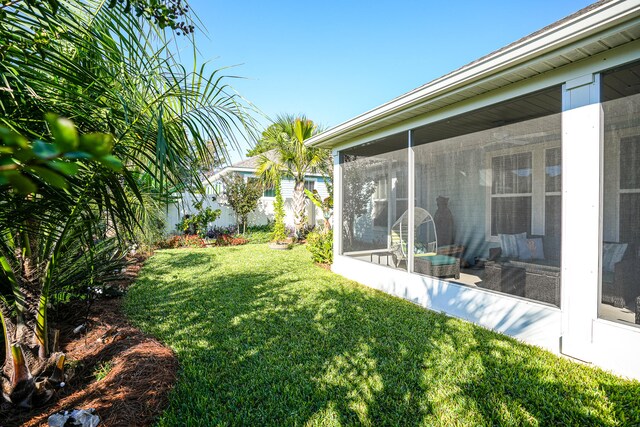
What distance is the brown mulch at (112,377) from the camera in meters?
2.57

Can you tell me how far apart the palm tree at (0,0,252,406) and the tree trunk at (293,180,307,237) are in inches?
436

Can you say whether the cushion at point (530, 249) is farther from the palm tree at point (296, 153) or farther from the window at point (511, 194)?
the palm tree at point (296, 153)

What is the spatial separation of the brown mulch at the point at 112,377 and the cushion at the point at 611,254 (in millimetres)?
4411

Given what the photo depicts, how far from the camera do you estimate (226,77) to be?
2.48 meters

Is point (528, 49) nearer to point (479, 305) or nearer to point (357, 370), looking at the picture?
point (479, 305)

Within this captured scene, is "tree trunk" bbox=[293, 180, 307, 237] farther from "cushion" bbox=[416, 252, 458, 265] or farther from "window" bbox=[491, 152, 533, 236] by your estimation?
"window" bbox=[491, 152, 533, 236]

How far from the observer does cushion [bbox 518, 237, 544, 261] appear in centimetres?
417

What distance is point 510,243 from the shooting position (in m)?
4.57

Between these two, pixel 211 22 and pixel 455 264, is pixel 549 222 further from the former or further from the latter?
pixel 211 22

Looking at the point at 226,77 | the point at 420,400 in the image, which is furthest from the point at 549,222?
the point at 226,77

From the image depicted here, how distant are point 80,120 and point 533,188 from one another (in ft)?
15.1

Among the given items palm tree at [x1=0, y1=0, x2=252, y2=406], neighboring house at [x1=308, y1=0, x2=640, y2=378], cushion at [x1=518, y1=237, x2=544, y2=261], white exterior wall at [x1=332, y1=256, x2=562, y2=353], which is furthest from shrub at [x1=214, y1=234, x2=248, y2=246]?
cushion at [x1=518, y1=237, x2=544, y2=261]

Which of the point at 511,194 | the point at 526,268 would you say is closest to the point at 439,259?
the point at 526,268

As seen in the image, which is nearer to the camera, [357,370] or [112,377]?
[112,377]
